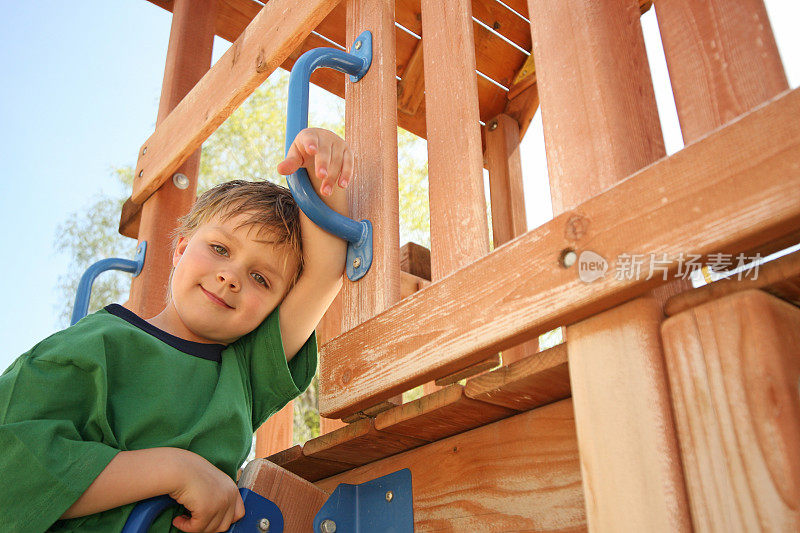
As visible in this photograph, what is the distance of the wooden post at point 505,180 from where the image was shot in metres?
2.63

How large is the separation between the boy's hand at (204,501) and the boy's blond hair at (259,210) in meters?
0.50

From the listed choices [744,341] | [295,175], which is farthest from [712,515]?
[295,175]

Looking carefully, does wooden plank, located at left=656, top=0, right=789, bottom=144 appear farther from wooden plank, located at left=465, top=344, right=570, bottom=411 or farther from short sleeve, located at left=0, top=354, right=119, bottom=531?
short sleeve, located at left=0, top=354, right=119, bottom=531

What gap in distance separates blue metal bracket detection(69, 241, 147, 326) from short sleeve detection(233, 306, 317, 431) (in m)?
0.82

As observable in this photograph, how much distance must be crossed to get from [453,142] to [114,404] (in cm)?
70

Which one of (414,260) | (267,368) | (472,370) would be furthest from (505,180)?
(472,370)

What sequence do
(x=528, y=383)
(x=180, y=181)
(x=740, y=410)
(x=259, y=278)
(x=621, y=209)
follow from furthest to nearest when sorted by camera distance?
1. (x=180, y=181)
2. (x=259, y=278)
3. (x=528, y=383)
4. (x=621, y=209)
5. (x=740, y=410)

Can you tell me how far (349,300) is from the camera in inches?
47.9

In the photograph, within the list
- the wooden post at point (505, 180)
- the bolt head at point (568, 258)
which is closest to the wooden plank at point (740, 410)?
the bolt head at point (568, 258)

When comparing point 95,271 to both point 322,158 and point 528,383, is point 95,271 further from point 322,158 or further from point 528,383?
point 528,383

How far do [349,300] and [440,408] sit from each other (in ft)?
1.19

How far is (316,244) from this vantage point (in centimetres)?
134

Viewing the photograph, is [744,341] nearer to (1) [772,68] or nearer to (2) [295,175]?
(1) [772,68]

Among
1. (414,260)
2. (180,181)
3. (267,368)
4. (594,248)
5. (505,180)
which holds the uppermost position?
(505,180)
